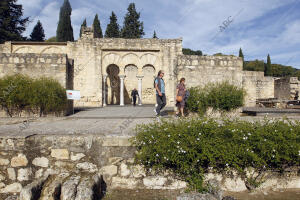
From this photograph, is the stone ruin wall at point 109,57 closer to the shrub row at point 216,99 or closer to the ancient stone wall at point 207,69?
the ancient stone wall at point 207,69

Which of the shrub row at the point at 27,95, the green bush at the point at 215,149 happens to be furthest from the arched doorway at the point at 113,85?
the green bush at the point at 215,149

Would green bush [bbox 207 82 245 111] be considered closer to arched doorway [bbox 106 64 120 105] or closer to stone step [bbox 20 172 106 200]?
stone step [bbox 20 172 106 200]

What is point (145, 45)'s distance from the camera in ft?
47.4

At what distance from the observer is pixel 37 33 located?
3253 centimetres

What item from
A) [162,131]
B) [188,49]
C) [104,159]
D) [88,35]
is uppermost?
[188,49]

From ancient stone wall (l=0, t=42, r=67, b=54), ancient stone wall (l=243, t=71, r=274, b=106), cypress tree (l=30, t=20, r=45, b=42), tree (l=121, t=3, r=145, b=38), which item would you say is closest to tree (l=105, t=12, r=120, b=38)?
tree (l=121, t=3, r=145, b=38)

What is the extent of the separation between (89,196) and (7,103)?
5.24m

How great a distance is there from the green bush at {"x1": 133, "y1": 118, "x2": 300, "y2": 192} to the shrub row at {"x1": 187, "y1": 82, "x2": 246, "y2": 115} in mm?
2898

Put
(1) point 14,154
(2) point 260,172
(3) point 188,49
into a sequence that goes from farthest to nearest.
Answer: (3) point 188,49 → (1) point 14,154 → (2) point 260,172

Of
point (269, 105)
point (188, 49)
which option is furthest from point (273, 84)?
point (188, 49)

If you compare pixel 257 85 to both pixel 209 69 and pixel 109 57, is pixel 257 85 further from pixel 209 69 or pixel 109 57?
pixel 109 57

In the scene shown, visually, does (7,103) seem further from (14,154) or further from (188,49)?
(188,49)

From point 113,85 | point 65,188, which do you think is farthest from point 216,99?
point 113,85

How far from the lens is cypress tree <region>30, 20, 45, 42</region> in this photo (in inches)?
1270
